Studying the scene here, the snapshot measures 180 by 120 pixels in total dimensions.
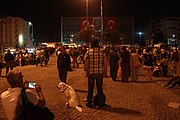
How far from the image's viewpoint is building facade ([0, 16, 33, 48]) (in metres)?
86.1

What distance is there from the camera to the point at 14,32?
91.3 metres

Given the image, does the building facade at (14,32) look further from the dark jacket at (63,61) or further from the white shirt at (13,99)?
the white shirt at (13,99)

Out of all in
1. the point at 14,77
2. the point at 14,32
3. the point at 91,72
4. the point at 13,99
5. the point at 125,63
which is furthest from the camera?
the point at 14,32

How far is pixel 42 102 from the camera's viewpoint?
3896mm

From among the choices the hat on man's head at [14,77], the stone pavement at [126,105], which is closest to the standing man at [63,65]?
the stone pavement at [126,105]

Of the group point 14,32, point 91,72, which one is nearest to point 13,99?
point 91,72

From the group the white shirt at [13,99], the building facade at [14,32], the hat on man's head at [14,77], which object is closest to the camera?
the white shirt at [13,99]

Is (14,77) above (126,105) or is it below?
above

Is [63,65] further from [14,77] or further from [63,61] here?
[14,77]

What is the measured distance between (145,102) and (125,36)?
77.3 m

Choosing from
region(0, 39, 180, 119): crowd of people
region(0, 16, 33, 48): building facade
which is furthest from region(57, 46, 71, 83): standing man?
region(0, 16, 33, 48): building facade

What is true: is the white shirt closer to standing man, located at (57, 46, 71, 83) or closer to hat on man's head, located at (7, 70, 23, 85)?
hat on man's head, located at (7, 70, 23, 85)

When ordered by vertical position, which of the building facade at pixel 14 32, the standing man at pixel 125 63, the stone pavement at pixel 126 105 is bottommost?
the stone pavement at pixel 126 105

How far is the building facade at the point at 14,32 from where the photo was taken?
282 ft
